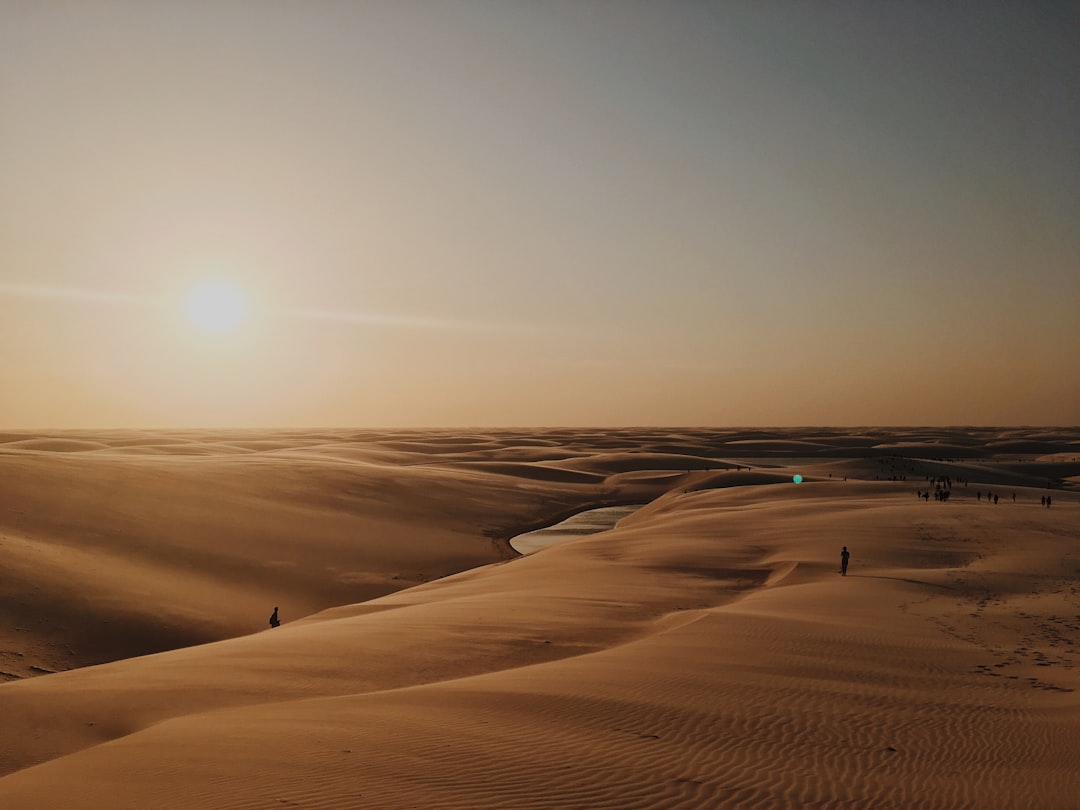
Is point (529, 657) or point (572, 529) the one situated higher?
point (529, 657)

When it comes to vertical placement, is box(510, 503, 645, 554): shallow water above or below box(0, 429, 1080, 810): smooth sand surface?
below

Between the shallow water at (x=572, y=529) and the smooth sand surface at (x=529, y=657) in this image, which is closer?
the smooth sand surface at (x=529, y=657)

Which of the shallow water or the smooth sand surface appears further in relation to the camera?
the shallow water

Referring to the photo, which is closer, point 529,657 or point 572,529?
point 529,657

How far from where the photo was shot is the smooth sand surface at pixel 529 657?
797 centimetres

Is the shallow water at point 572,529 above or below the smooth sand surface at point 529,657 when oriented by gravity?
below

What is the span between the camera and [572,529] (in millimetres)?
43312

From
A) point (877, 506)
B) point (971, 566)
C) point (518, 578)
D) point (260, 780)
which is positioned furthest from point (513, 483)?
point (260, 780)

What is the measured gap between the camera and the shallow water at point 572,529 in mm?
38094

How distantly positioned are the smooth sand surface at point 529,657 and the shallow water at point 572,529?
2.94 m

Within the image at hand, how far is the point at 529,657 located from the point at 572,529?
29.5 metres

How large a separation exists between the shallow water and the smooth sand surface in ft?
9.65

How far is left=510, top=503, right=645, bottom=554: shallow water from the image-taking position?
1500 inches

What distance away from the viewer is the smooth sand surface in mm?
7969
